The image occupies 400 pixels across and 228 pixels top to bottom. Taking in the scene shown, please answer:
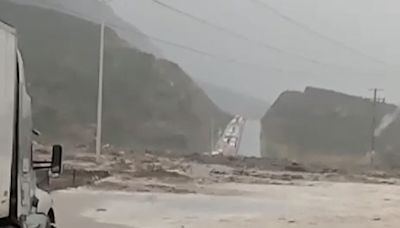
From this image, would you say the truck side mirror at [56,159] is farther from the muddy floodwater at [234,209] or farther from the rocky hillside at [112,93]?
the rocky hillside at [112,93]

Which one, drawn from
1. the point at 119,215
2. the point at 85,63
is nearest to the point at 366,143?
the point at 85,63

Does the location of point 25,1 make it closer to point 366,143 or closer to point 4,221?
point 366,143

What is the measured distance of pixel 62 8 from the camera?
159 m

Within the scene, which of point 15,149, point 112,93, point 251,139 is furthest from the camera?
point 112,93

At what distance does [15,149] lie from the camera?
8.08 m

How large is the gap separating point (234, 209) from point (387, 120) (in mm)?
83380

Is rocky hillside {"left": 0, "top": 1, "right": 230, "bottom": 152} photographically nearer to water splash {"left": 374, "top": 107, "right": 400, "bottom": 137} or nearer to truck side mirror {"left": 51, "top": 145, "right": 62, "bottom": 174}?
water splash {"left": 374, "top": 107, "right": 400, "bottom": 137}

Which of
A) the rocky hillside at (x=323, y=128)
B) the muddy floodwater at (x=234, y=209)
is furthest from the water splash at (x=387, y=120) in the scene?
the muddy floodwater at (x=234, y=209)

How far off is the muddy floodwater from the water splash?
225 ft

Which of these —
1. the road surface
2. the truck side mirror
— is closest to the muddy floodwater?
the truck side mirror

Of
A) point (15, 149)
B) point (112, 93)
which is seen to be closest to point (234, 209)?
point (15, 149)

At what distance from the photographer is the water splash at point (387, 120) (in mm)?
106550

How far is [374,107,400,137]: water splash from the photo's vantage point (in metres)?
107

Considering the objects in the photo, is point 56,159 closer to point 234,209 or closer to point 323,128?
point 234,209
